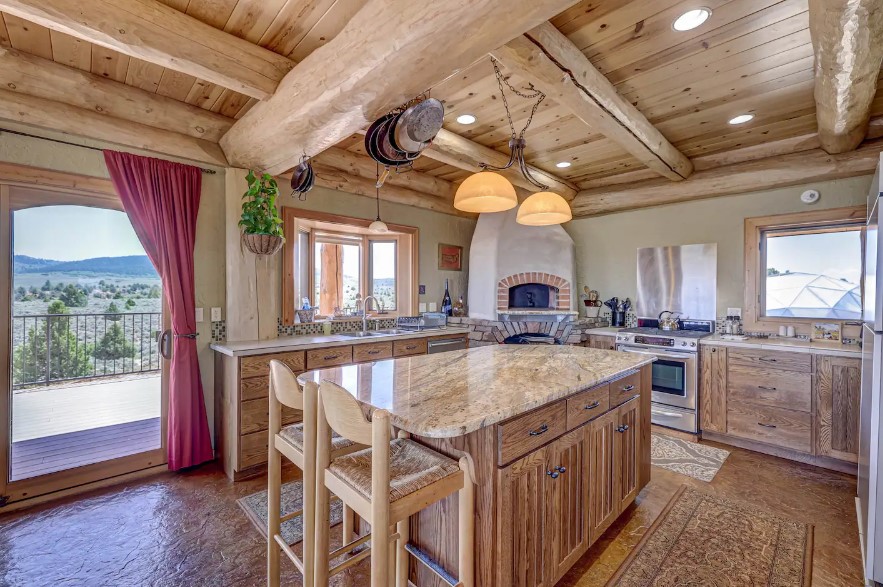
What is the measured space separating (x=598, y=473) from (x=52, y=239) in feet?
12.1

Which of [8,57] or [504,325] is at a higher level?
[8,57]

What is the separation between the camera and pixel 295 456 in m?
1.70

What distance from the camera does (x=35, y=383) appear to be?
257cm

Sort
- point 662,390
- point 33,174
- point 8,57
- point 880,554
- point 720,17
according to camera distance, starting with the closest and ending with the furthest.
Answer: point 880,554 → point 720,17 → point 8,57 → point 33,174 → point 662,390

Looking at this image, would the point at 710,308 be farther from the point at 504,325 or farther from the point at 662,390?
the point at 504,325

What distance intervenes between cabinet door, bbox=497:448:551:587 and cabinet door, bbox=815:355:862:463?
2910 mm

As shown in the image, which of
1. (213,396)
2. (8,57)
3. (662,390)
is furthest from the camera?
(662,390)

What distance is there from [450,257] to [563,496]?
369cm

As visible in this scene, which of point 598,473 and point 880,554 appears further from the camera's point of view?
point 598,473

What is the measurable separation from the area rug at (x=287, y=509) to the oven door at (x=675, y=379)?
2.80 meters

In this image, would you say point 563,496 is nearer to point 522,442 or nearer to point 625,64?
point 522,442

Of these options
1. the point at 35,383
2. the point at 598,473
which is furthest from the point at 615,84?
the point at 35,383

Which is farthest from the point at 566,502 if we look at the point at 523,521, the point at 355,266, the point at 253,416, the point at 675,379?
the point at 355,266


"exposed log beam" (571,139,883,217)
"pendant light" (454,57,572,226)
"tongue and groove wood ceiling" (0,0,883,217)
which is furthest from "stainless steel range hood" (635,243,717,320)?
"pendant light" (454,57,572,226)
